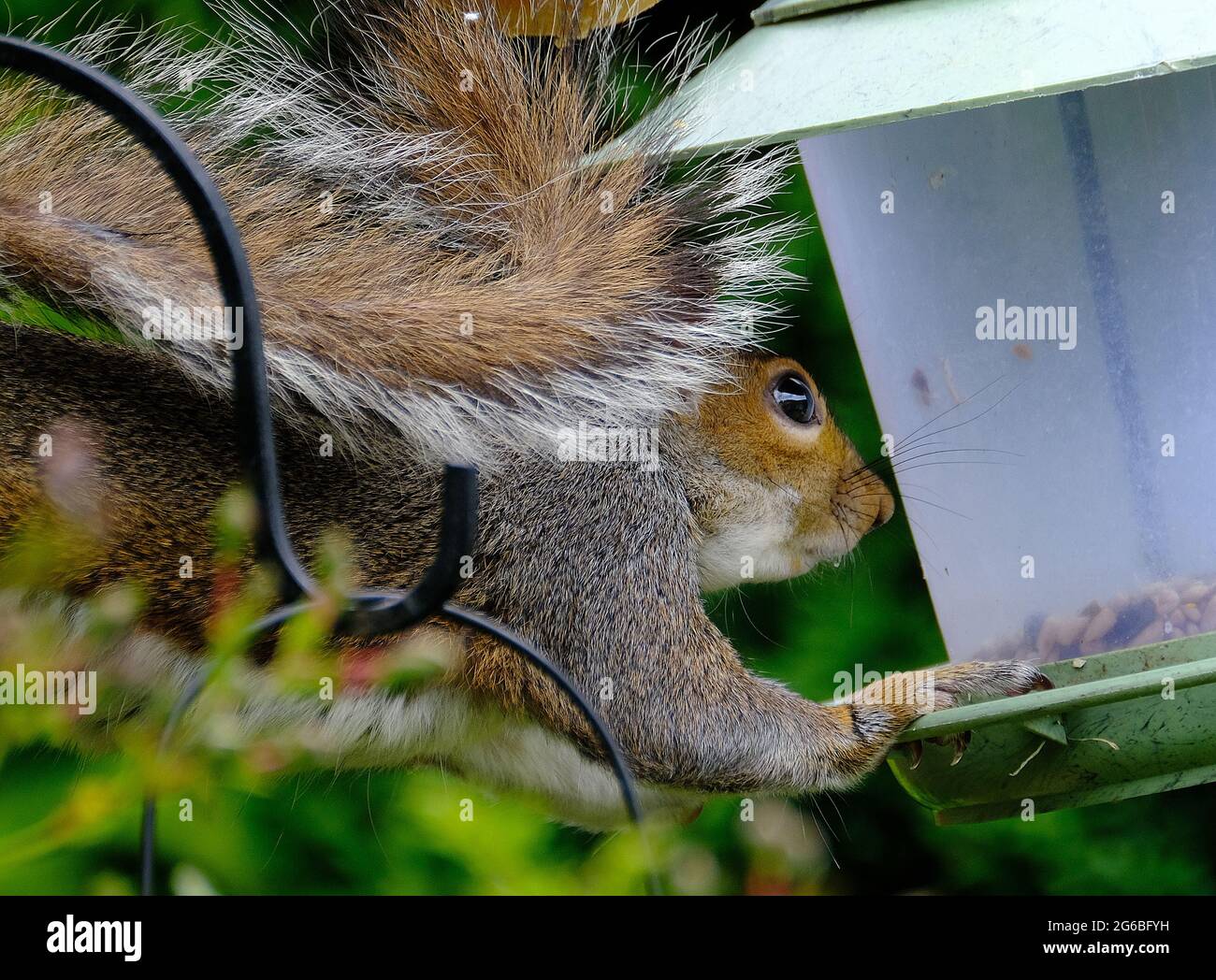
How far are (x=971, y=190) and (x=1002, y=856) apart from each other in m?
1.40

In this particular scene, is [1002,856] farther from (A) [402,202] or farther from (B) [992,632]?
(A) [402,202]

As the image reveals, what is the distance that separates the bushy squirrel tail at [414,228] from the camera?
1.34 meters

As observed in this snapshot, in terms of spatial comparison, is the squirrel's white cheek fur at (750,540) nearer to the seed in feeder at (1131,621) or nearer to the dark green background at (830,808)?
the dark green background at (830,808)

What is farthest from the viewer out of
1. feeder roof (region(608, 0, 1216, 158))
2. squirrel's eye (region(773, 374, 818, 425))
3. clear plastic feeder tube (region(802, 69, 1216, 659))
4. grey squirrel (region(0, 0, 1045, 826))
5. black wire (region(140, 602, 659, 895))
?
squirrel's eye (region(773, 374, 818, 425))

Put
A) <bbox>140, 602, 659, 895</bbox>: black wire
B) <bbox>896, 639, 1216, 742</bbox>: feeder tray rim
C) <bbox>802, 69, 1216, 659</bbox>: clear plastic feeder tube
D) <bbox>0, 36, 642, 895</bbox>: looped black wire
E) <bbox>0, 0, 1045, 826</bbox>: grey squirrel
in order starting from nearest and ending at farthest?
1. <bbox>140, 602, 659, 895</bbox>: black wire
2. <bbox>0, 36, 642, 895</bbox>: looped black wire
3. <bbox>896, 639, 1216, 742</bbox>: feeder tray rim
4. <bbox>802, 69, 1216, 659</bbox>: clear plastic feeder tube
5. <bbox>0, 0, 1045, 826</bbox>: grey squirrel

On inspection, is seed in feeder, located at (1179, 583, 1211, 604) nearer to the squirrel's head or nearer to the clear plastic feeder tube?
the clear plastic feeder tube

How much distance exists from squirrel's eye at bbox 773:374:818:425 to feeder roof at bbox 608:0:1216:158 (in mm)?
765

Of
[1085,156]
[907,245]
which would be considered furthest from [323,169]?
[1085,156]

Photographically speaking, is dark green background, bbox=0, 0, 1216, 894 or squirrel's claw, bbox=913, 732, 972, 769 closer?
squirrel's claw, bbox=913, 732, 972, 769

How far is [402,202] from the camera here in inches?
65.8

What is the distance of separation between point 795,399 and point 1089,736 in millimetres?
835

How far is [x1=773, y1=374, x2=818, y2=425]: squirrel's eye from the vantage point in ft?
6.64

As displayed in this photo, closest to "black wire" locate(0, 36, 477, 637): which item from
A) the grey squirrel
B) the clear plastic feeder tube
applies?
the grey squirrel

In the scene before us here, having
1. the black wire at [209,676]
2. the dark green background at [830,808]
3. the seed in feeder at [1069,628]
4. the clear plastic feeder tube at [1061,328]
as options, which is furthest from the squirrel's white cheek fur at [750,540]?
the black wire at [209,676]
